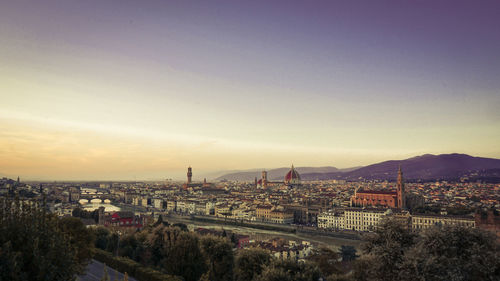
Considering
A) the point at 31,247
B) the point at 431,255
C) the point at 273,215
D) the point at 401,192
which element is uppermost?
the point at 31,247

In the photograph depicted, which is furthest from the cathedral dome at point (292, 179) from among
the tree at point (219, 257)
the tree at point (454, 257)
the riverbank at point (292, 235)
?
the tree at point (454, 257)

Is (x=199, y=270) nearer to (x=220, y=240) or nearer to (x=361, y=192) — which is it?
(x=220, y=240)

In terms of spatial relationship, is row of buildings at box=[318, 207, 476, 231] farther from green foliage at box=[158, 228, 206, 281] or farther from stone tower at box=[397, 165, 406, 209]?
green foliage at box=[158, 228, 206, 281]

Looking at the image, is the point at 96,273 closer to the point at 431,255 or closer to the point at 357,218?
the point at 431,255

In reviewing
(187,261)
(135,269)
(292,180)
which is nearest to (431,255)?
(187,261)

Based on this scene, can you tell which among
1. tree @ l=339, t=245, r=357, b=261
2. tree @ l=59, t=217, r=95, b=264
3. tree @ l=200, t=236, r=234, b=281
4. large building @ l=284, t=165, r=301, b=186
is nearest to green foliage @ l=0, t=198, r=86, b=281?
tree @ l=59, t=217, r=95, b=264
